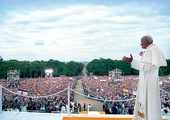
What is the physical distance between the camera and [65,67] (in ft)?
223

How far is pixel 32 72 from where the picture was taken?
198ft

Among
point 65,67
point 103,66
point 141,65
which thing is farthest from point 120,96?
point 65,67

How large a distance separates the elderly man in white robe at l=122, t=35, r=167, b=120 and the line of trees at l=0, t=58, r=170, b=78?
175 ft

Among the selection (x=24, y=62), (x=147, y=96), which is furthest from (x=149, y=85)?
(x=24, y=62)

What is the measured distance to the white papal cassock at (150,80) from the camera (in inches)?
116

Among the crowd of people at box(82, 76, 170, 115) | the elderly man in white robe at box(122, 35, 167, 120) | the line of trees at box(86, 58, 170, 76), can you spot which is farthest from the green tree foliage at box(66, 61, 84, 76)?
the elderly man in white robe at box(122, 35, 167, 120)

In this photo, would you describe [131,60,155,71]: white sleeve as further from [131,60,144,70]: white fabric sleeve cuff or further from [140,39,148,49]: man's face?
[140,39,148,49]: man's face

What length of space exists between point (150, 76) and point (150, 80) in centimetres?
6

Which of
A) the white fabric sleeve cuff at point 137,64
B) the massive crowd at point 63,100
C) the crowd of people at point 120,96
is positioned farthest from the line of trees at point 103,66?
the white fabric sleeve cuff at point 137,64

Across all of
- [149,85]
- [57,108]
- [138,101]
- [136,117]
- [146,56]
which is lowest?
[57,108]

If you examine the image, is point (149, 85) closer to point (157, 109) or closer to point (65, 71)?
point (157, 109)

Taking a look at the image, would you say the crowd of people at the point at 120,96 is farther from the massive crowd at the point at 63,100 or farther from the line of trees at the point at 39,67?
the line of trees at the point at 39,67

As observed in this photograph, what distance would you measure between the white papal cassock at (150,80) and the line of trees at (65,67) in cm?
5335

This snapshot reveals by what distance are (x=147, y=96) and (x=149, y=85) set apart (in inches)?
6.3
